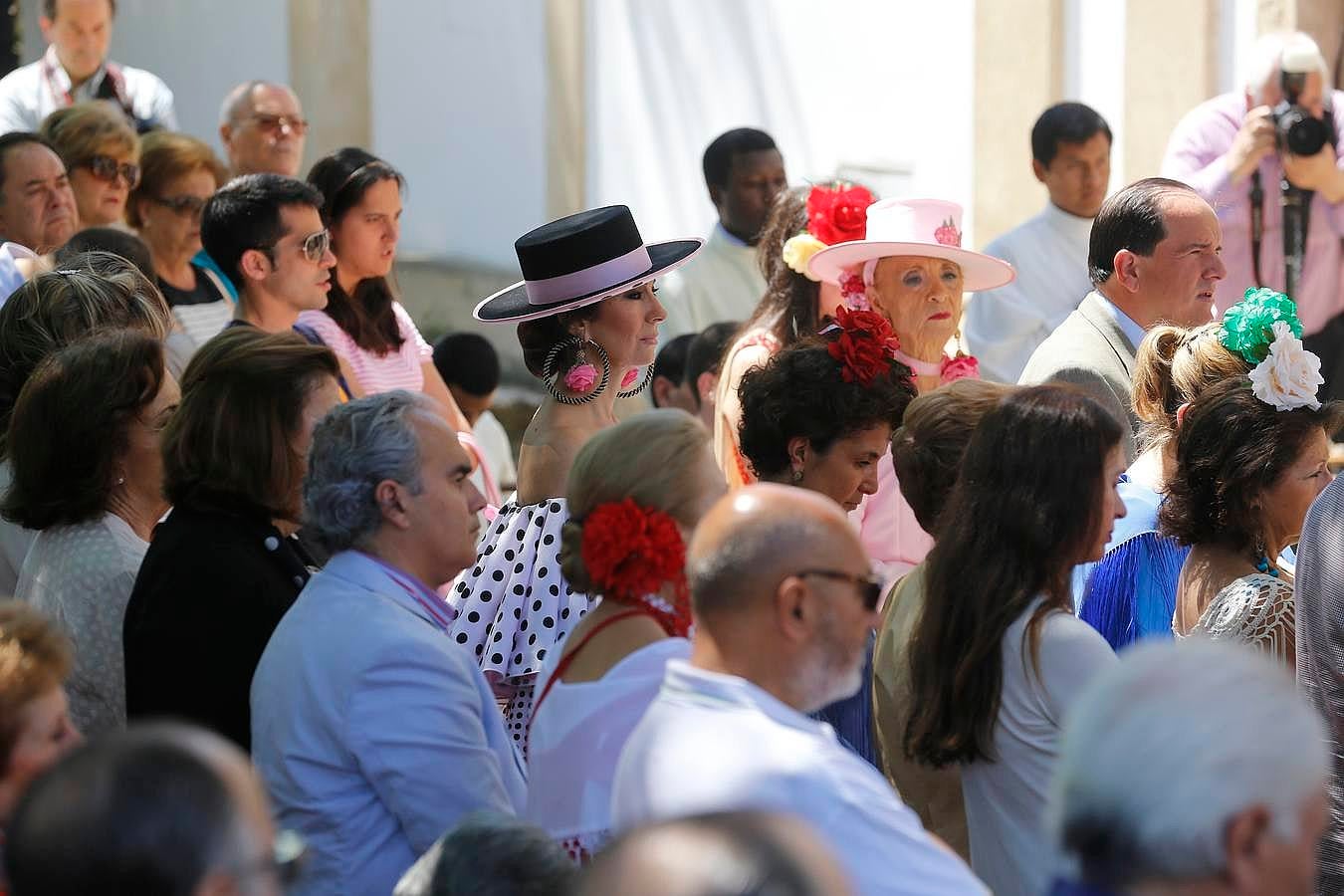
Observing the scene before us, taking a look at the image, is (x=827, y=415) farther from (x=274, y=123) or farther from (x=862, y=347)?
(x=274, y=123)

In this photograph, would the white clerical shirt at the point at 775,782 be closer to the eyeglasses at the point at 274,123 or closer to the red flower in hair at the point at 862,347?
the red flower in hair at the point at 862,347

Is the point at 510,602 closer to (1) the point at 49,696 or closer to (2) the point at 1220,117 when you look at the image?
(1) the point at 49,696

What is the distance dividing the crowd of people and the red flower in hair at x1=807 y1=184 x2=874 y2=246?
20mm

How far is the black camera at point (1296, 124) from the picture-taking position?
24.8ft

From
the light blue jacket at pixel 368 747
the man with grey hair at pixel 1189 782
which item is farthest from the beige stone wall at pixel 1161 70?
the man with grey hair at pixel 1189 782

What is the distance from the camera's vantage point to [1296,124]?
7566 millimetres

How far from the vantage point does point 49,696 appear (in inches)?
102

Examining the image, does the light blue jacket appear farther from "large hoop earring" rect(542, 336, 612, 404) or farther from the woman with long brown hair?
"large hoop earring" rect(542, 336, 612, 404)

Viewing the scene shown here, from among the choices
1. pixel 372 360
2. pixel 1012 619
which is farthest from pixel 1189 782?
pixel 372 360

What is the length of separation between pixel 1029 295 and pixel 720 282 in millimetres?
1331

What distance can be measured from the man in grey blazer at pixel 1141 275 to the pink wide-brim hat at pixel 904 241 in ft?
1.40

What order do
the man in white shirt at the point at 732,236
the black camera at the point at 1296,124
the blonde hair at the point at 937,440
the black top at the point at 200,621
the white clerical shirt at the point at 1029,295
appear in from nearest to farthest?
A: the black top at the point at 200,621 < the blonde hair at the point at 937,440 < the white clerical shirt at the point at 1029,295 < the black camera at the point at 1296,124 < the man in white shirt at the point at 732,236

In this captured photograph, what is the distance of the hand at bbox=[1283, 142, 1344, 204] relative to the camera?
25.0 feet

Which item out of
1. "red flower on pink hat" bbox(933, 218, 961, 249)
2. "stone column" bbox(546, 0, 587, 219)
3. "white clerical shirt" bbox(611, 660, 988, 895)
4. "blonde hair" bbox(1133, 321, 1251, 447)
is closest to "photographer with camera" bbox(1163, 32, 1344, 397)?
"red flower on pink hat" bbox(933, 218, 961, 249)
